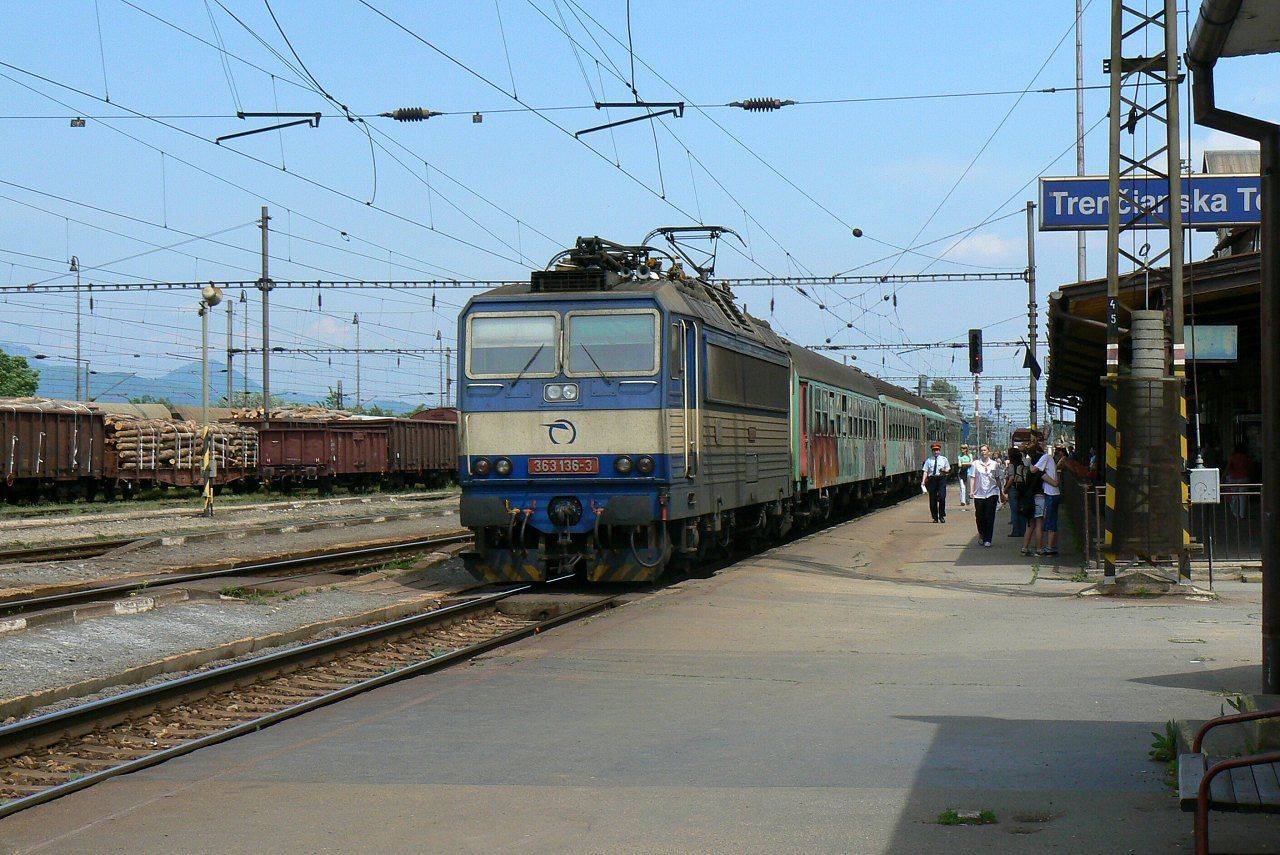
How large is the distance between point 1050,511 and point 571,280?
8.74 metres

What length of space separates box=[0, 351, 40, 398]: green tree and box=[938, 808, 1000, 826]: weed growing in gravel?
297 feet

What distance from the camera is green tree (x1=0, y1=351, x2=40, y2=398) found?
8819 cm

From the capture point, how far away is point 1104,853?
514 cm

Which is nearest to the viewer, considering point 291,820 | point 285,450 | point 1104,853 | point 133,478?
point 1104,853

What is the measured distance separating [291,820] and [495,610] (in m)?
8.26

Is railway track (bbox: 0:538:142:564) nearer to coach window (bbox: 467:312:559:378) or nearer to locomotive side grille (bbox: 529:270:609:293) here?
coach window (bbox: 467:312:559:378)

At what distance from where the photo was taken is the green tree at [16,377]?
88.2m

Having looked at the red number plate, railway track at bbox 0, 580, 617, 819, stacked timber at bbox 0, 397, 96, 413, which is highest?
stacked timber at bbox 0, 397, 96, 413

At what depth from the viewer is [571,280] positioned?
15375 millimetres

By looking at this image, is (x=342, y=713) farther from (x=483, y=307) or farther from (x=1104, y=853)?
(x=483, y=307)

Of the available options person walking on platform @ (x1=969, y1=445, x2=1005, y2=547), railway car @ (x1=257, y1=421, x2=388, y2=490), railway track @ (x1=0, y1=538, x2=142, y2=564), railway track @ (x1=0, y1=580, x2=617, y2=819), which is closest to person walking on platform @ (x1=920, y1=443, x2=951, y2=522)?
person walking on platform @ (x1=969, y1=445, x2=1005, y2=547)

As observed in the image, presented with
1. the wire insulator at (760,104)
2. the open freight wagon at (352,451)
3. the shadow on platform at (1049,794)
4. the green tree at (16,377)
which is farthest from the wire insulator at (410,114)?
the green tree at (16,377)

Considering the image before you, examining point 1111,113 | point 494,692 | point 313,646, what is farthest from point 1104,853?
point 1111,113

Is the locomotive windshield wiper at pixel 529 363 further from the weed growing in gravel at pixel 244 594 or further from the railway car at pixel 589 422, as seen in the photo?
the weed growing in gravel at pixel 244 594
